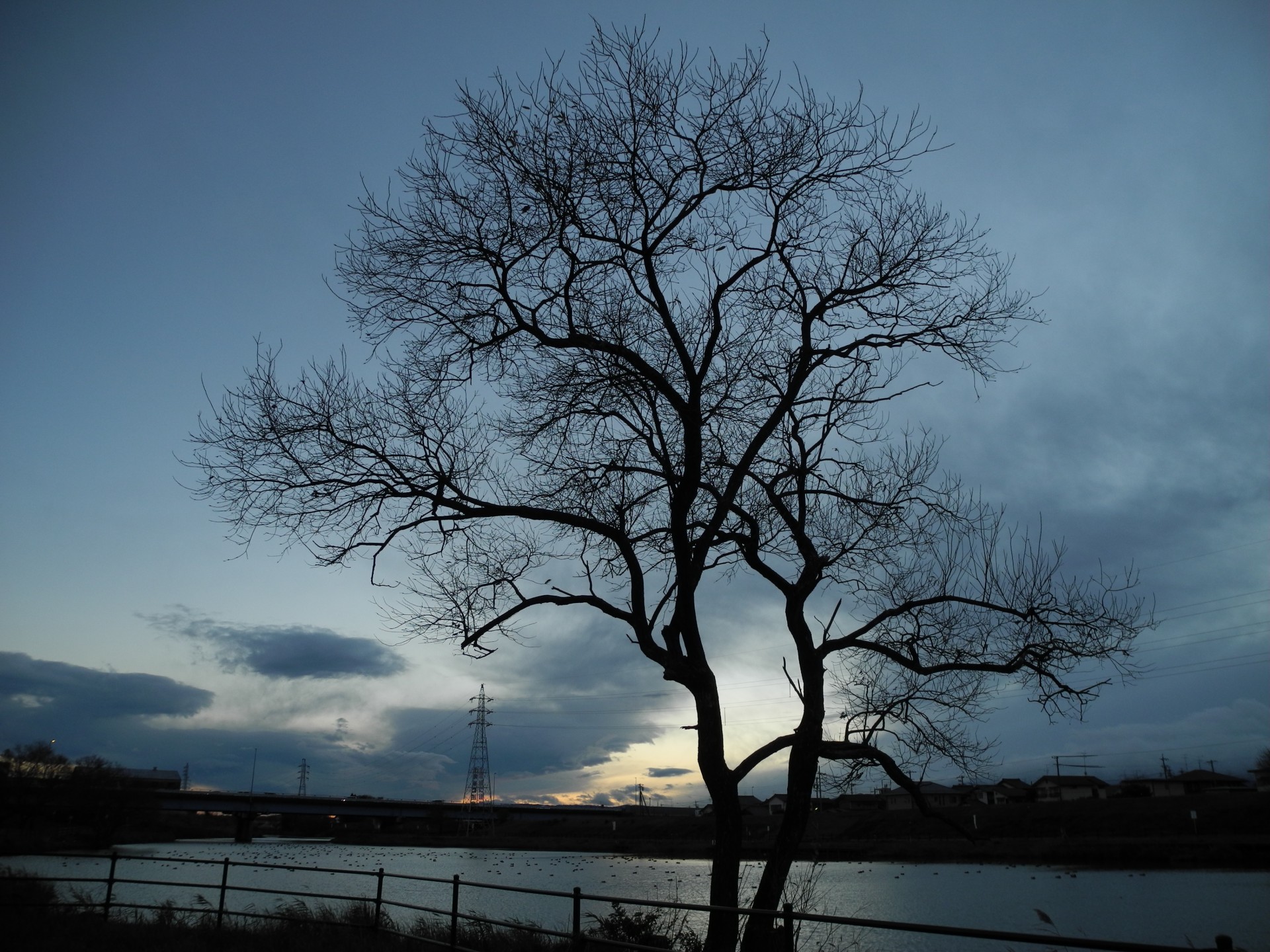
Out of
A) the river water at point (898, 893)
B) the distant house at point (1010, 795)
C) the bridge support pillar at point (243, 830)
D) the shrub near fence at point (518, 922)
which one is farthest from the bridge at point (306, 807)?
the shrub near fence at point (518, 922)

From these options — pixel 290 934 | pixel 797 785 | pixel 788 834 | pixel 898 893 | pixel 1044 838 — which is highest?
pixel 797 785

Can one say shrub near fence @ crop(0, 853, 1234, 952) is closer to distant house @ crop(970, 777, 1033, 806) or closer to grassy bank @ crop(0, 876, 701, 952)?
grassy bank @ crop(0, 876, 701, 952)

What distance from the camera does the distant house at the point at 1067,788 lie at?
105 meters

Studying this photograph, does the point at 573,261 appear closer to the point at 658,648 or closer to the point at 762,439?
the point at 762,439

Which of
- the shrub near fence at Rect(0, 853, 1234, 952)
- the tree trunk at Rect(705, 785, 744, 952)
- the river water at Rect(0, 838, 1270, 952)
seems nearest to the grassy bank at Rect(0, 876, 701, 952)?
the shrub near fence at Rect(0, 853, 1234, 952)

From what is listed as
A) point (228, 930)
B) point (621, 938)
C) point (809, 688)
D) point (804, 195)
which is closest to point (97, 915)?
point (228, 930)

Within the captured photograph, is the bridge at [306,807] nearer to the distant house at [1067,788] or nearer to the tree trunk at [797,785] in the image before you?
the distant house at [1067,788]

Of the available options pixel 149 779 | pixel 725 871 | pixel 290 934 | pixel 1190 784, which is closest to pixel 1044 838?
pixel 1190 784

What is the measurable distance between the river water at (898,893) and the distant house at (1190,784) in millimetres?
60674

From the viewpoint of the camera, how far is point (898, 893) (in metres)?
34.6

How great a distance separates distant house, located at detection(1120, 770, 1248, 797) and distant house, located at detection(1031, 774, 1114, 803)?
4640 millimetres

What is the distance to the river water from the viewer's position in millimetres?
22531

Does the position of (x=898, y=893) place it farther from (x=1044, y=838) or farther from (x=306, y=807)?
(x=306, y=807)

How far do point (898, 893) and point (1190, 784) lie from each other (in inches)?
3311
